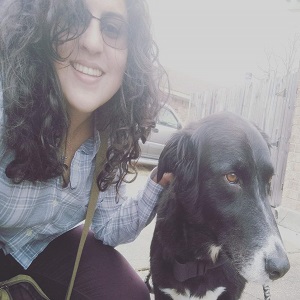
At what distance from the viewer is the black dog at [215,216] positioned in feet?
4.94

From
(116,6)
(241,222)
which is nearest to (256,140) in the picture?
(241,222)

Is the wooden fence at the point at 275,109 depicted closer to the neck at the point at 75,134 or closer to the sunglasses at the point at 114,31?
the neck at the point at 75,134

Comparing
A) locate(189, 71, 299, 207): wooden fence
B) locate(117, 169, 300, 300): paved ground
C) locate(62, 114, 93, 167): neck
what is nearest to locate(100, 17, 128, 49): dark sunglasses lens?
locate(62, 114, 93, 167): neck

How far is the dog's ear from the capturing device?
5.74 feet

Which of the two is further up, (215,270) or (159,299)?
(215,270)

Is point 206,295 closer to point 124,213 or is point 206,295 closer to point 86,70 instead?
point 124,213

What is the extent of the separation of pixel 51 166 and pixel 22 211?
8.6 inches

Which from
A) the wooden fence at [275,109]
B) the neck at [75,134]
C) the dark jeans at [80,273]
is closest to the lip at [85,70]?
the neck at [75,134]

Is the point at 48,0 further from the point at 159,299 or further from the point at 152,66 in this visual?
the point at 159,299

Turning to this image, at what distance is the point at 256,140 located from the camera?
1670mm

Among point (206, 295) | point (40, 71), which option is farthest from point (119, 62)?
point (206, 295)

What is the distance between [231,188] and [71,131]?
2.42ft

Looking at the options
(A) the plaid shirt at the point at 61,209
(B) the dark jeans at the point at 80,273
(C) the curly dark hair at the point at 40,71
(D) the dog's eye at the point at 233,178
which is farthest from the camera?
(B) the dark jeans at the point at 80,273

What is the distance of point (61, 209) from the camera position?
1605 millimetres
